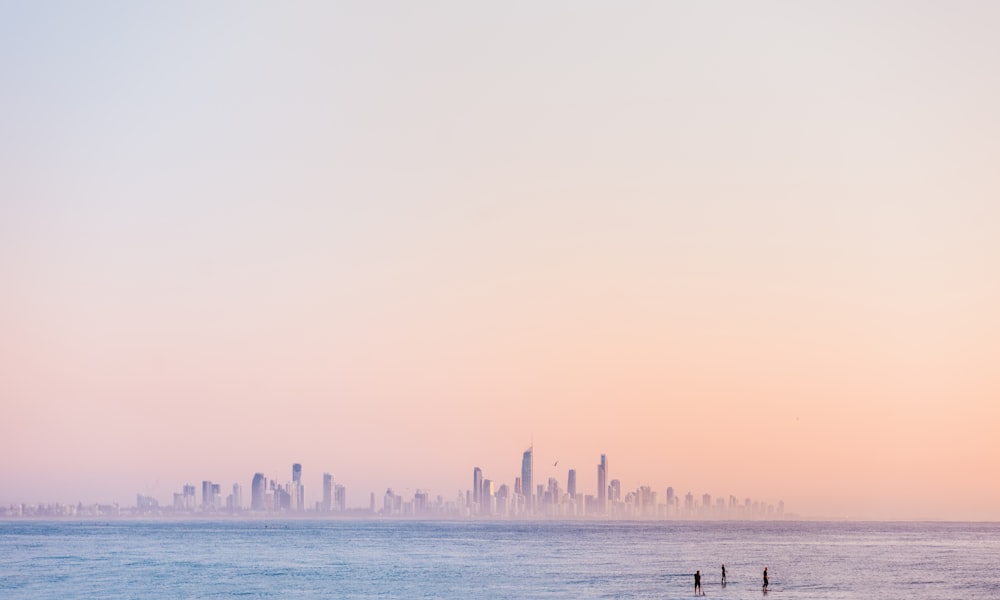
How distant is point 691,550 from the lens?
193625mm

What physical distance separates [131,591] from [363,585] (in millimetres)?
21375

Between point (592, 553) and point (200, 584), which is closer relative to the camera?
point (200, 584)

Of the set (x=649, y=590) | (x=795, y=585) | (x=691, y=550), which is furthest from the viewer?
(x=691, y=550)

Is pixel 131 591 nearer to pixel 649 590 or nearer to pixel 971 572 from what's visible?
pixel 649 590

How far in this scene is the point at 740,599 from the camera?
89250mm

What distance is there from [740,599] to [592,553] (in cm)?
8962

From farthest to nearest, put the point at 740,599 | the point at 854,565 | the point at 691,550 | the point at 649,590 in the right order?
the point at 691,550 < the point at 854,565 < the point at 649,590 < the point at 740,599

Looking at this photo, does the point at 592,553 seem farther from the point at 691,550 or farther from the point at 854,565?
the point at 854,565

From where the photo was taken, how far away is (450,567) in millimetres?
134375

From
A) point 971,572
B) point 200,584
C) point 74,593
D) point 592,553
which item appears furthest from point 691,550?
point 74,593

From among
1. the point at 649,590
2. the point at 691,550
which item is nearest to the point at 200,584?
the point at 649,590

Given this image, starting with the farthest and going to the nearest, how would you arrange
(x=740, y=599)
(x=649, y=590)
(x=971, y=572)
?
(x=971, y=572), (x=649, y=590), (x=740, y=599)

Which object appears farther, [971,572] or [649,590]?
[971,572]

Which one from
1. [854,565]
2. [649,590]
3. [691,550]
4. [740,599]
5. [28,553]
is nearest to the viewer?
[740,599]
